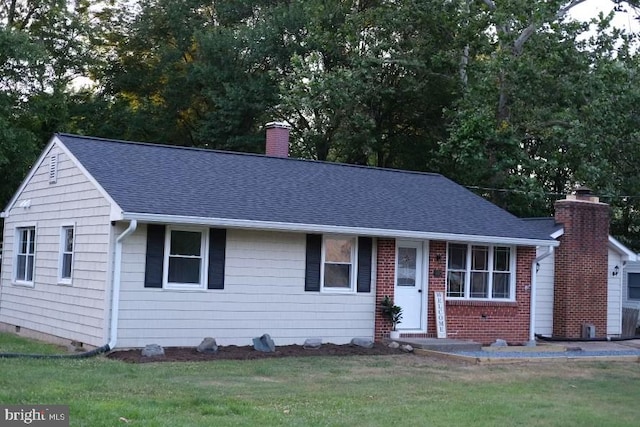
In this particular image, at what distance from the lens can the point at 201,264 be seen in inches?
590

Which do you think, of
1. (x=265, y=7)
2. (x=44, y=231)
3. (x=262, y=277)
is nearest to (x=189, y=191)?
(x=262, y=277)

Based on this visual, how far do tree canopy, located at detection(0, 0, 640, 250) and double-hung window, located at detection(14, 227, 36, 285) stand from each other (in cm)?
689

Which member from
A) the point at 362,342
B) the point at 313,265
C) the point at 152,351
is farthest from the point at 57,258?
the point at 362,342

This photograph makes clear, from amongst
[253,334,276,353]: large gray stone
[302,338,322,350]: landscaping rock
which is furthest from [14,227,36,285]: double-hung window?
[302,338,322,350]: landscaping rock

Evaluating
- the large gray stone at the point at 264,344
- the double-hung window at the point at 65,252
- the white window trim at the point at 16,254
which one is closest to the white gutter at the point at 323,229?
the large gray stone at the point at 264,344

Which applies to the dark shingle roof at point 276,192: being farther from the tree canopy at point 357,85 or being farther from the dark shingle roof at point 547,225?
the tree canopy at point 357,85

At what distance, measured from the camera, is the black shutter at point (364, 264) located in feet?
54.3

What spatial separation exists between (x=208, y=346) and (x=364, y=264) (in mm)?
3778

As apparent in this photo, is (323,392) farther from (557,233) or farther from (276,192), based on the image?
(557,233)

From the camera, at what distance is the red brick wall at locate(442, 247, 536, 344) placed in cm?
1767

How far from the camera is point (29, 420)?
777cm

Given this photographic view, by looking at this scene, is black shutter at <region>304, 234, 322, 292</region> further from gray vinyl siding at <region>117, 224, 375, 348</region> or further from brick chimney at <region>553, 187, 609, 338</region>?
brick chimney at <region>553, 187, 609, 338</region>

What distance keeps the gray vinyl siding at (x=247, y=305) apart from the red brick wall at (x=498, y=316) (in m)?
2.11

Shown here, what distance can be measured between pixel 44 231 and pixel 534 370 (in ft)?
32.6
